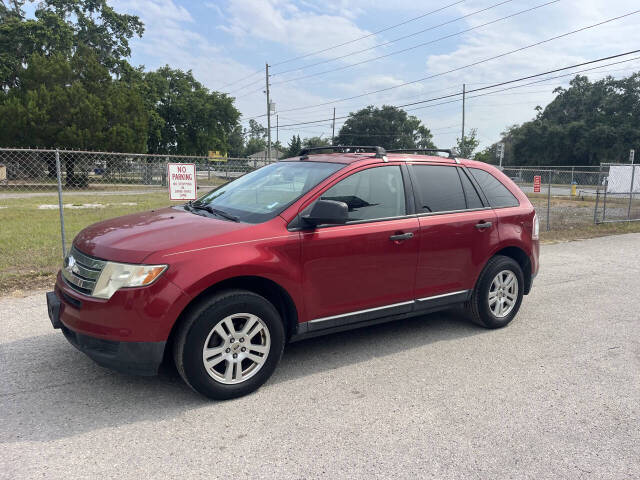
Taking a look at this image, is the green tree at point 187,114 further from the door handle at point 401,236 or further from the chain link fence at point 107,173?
the door handle at point 401,236

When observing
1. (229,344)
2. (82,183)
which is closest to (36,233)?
(82,183)

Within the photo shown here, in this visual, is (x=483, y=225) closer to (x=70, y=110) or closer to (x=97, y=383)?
(x=97, y=383)

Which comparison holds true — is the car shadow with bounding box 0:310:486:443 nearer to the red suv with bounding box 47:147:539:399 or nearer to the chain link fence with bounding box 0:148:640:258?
the red suv with bounding box 47:147:539:399

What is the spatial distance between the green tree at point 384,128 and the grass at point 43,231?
73.4 m

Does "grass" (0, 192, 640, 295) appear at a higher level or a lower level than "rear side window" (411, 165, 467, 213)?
lower

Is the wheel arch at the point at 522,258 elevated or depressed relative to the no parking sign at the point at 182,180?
depressed

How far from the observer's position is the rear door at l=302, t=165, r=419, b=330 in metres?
3.74

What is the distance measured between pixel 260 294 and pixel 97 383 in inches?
53.8

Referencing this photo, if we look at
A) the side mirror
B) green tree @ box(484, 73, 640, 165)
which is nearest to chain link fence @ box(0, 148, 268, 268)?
the side mirror

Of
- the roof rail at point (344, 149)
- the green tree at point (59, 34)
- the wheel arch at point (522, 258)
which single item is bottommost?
the wheel arch at point (522, 258)

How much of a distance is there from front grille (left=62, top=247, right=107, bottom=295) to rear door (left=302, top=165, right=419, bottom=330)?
1435 millimetres

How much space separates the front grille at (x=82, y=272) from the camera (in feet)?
10.6

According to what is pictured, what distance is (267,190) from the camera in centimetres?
425

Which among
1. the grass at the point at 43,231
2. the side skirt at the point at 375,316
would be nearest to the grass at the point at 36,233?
the grass at the point at 43,231
